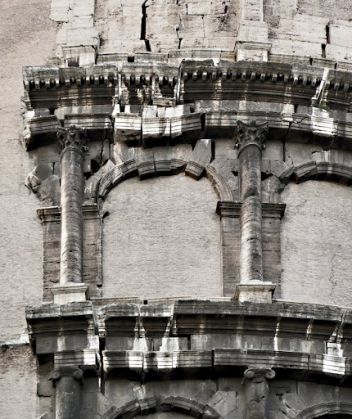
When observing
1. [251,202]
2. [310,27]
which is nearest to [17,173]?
[251,202]

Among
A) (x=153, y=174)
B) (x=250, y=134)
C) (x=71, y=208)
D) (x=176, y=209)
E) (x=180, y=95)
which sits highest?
(x=180, y=95)

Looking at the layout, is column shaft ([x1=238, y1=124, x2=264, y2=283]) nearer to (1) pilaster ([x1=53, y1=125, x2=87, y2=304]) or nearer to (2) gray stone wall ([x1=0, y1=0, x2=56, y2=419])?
(1) pilaster ([x1=53, y1=125, x2=87, y2=304])

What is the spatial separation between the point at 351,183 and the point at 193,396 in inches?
160

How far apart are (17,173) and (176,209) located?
2.14 meters

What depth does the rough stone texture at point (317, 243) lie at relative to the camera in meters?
24.8

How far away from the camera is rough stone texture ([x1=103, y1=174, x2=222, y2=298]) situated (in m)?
24.8

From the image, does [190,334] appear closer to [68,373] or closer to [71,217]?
[68,373]

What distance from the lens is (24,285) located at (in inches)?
979

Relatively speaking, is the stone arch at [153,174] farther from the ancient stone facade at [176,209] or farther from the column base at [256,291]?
the column base at [256,291]

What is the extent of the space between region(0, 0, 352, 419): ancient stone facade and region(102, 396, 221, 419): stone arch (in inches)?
0.9

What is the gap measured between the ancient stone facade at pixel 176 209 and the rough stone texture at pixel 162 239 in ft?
0.08

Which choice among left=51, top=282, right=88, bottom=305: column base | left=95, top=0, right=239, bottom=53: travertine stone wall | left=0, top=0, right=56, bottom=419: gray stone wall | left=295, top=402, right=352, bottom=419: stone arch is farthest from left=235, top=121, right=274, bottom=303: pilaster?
left=0, top=0, right=56, bottom=419: gray stone wall

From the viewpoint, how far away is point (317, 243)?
2528 centimetres

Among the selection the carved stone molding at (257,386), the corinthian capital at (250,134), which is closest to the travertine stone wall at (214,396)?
the carved stone molding at (257,386)
